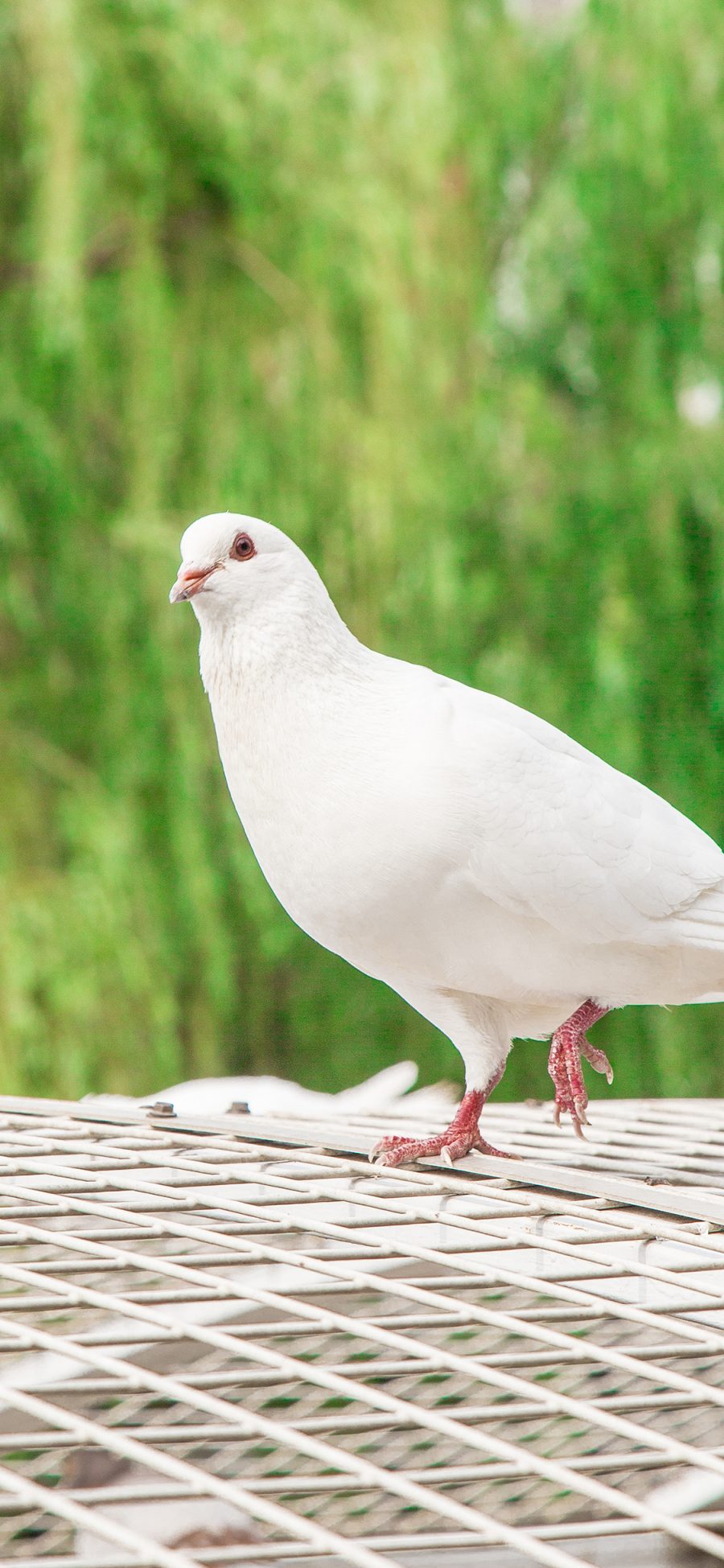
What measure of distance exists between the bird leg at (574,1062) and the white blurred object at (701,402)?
12.5 feet

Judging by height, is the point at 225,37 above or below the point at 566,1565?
above

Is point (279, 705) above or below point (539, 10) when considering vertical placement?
below

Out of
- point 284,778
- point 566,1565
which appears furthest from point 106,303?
point 566,1565

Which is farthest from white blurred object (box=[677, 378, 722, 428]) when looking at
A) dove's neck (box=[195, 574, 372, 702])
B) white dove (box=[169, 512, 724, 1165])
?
dove's neck (box=[195, 574, 372, 702])

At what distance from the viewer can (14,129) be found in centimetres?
547

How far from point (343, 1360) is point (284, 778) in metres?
0.97

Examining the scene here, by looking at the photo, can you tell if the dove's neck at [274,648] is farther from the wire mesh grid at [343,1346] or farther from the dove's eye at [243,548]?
the wire mesh grid at [343,1346]

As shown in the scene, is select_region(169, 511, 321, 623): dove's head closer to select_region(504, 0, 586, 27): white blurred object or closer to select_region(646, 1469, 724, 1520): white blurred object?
select_region(646, 1469, 724, 1520): white blurred object

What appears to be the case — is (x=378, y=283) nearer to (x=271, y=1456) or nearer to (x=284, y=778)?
(x=284, y=778)

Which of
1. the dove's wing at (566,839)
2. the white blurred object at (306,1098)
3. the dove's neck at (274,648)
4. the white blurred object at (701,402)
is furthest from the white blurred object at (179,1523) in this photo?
the white blurred object at (701,402)

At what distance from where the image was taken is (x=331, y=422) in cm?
575

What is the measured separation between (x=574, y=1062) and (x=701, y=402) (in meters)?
4.02

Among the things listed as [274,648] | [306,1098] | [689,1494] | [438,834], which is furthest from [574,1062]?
[306,1098]

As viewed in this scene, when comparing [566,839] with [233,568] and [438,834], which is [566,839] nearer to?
[438,834]
